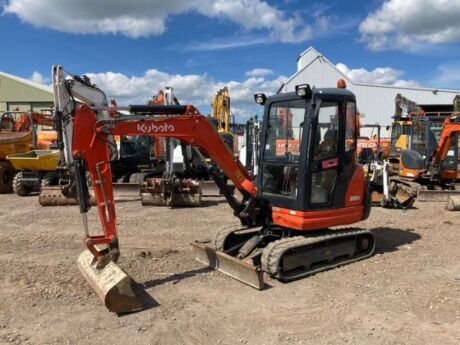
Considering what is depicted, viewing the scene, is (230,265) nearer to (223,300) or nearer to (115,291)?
(223,300)

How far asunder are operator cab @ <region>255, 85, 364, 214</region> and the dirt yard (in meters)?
1.10

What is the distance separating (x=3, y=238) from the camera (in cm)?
912

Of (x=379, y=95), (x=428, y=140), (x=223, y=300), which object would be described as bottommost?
(x=223, y=300)

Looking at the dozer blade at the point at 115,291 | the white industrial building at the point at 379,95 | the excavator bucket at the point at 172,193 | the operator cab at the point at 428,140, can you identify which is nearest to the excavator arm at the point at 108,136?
the dozer blade at the point at 115,291

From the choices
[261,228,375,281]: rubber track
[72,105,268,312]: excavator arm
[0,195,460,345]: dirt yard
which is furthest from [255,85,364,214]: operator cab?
[0,195,460,345]: dirt yard

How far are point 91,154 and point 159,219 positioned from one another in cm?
532

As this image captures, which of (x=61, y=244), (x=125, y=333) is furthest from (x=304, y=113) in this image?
(x=61, y=244)

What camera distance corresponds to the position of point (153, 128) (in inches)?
236

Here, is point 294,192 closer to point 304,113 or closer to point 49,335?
point 304,113

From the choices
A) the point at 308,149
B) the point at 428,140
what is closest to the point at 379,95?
the point at 428,140

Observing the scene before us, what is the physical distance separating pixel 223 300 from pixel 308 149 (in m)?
2.21

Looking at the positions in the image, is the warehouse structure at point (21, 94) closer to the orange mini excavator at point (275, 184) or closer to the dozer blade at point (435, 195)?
the dozer blade at point (435, 195)

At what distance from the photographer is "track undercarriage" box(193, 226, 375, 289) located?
248 inches

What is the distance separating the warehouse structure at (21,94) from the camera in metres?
42.7
